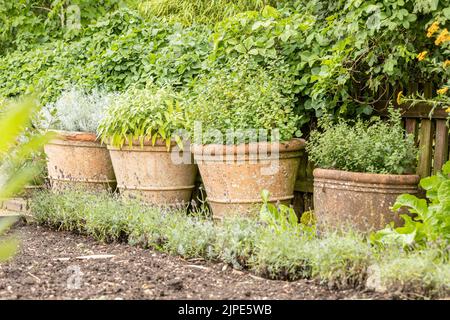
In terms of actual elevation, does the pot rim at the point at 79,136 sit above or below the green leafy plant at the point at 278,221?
above

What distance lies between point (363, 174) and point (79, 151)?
251cm

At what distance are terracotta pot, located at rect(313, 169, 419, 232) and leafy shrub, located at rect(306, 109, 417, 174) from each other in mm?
118

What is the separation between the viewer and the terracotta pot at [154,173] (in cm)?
513

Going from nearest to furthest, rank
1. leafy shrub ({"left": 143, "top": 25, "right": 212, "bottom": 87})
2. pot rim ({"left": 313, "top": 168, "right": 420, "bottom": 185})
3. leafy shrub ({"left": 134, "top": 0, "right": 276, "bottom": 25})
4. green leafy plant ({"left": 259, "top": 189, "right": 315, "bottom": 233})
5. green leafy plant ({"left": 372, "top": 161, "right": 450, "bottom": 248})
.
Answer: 1. green leafy plant ({"left": 372, "top": 161, "right": 450, "bottom": 248})
2. green leafy plant ({"left": 259, "top": 189, "right": 315, "bottom": 233})
3. pot rim ({"left": 313, "top": 168, "right": 420, "bottom": 185})
4. leafy shrub ({"left": 143, "top": 25, "right": 212, "bottom": 87})
5. leafy shrub ({"left": 134, "top": 0, "right": 276, "bottom": 25})

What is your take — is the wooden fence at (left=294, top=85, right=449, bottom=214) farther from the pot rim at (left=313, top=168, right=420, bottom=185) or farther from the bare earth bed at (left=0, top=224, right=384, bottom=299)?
the bare earth bed at (left=0, top=224, right=384, bottom=299)

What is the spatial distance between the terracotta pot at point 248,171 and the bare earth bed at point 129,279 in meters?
0.86

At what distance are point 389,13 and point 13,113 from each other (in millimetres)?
4144

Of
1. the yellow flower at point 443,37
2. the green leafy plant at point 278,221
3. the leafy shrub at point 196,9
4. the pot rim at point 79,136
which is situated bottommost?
the green leafy plant at point 278,221

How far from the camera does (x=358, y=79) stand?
16.3ft

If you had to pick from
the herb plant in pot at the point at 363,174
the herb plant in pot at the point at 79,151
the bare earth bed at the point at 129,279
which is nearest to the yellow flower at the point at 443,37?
the herb plant in pot at the point at 363,174

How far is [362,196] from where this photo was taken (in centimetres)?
431

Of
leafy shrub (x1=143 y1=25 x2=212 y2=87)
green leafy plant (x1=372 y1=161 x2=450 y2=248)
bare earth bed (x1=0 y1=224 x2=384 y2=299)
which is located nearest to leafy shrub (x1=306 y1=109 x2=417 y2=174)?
green leafy plant (x1=372 y1=161 x2=450 y2=248)

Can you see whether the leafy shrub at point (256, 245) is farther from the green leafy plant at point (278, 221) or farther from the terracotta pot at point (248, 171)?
the terracotta pot at point (248, 171)

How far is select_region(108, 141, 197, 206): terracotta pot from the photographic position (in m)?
5.13
